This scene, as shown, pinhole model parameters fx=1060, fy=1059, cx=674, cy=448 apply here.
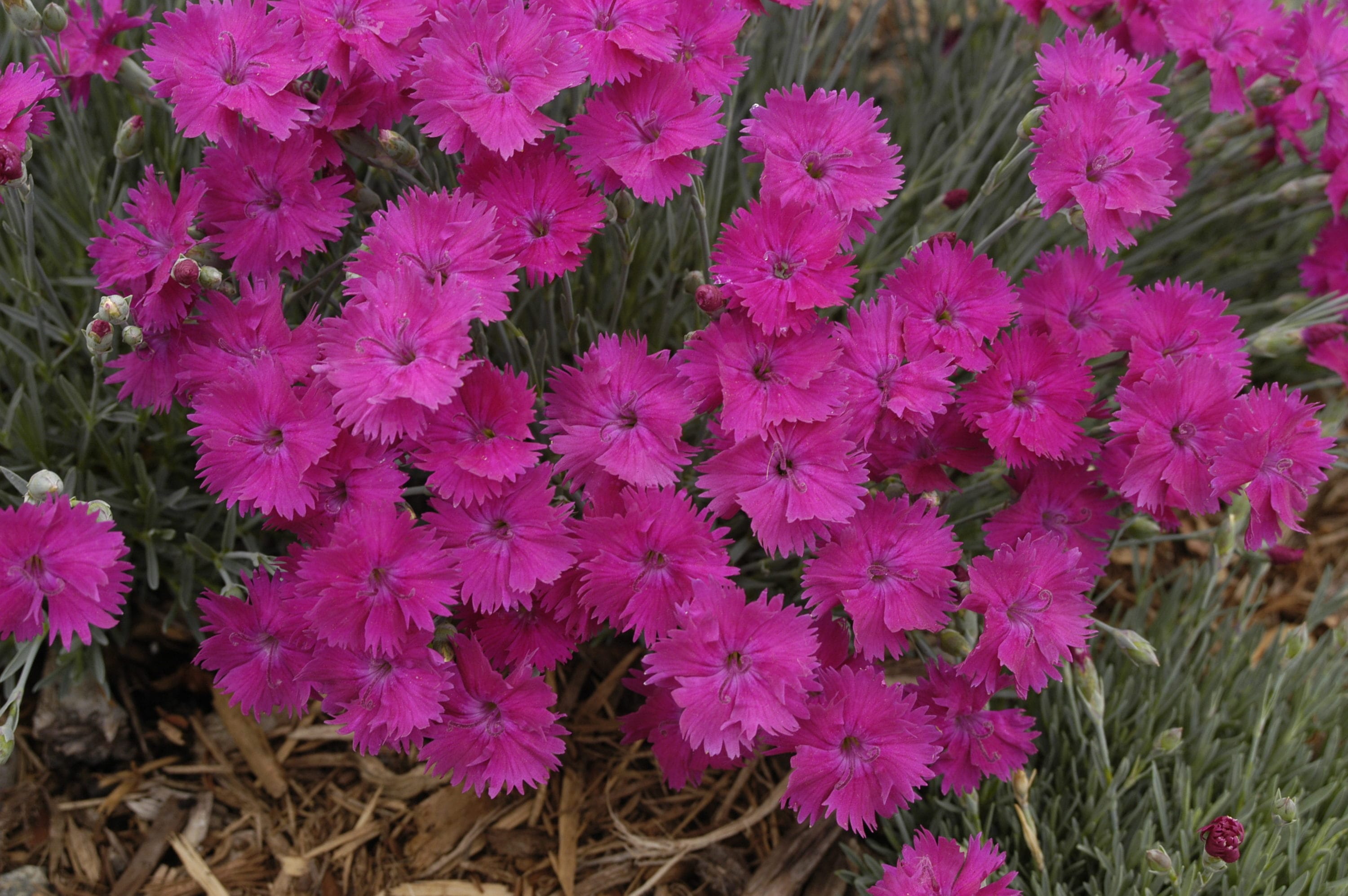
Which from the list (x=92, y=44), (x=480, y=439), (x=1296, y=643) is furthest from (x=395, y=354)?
(x=1296, y=643)

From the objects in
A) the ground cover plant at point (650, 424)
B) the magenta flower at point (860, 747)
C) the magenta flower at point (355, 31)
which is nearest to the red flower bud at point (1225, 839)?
the ground cover plant at point (650, 424)

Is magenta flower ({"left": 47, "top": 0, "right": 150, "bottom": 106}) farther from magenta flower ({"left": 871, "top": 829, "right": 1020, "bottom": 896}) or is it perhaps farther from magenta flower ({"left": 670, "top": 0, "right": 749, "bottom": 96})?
magenta flower ({"left": 871, "top": 829, "right": 1020, "bottom": 896})

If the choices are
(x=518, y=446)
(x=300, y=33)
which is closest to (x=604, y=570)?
(x=518, y=446)

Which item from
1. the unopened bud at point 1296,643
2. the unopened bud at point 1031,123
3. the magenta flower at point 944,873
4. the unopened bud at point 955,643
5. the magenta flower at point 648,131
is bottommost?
the magenta flower at point 944,873

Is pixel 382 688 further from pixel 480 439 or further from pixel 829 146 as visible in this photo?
pixel 829 146

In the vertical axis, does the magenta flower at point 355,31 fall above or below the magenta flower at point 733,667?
above

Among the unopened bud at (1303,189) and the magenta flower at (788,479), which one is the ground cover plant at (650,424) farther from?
the unopened bud at (1303,189)

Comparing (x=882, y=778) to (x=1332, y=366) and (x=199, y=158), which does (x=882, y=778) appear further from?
(x=199, y=158)
